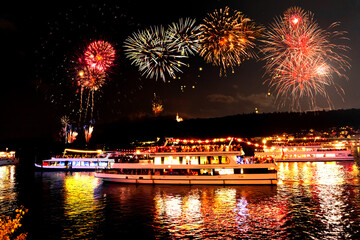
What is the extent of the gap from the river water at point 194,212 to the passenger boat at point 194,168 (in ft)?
6.07

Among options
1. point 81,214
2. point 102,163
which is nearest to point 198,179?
point 81,214

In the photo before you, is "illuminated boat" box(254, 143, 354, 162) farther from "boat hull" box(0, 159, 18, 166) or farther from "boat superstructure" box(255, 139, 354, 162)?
"boat hull" box(0, 159, 18, 166)

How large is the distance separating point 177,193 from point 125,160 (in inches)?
578

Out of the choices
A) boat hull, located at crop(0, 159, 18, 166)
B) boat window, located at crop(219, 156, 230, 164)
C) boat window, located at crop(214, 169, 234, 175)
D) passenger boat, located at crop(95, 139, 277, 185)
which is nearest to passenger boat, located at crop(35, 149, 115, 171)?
passenger boat, located at crop(95, 139, 277, 185)

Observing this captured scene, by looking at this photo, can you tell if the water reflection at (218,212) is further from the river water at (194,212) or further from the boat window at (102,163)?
the boat window at (102,163)

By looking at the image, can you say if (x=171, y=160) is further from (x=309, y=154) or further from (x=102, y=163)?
(x=309, y=154)

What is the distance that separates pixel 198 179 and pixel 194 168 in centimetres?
179

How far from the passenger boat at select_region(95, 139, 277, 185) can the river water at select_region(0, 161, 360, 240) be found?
1.85m

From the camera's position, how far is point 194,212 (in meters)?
27.0

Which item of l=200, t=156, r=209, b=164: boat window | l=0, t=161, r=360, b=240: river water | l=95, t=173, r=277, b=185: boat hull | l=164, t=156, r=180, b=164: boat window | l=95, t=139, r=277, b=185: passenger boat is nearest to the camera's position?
l=0, t=161, r=360, b=240: river water

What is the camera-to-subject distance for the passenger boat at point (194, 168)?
134 feet

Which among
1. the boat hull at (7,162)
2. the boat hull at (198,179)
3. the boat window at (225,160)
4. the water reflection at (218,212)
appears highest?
the boat window at (225,160)

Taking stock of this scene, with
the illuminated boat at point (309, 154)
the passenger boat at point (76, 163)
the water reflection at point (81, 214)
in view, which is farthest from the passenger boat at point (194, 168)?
the illuminated boat at point (309, 154)

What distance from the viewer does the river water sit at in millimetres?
21459
